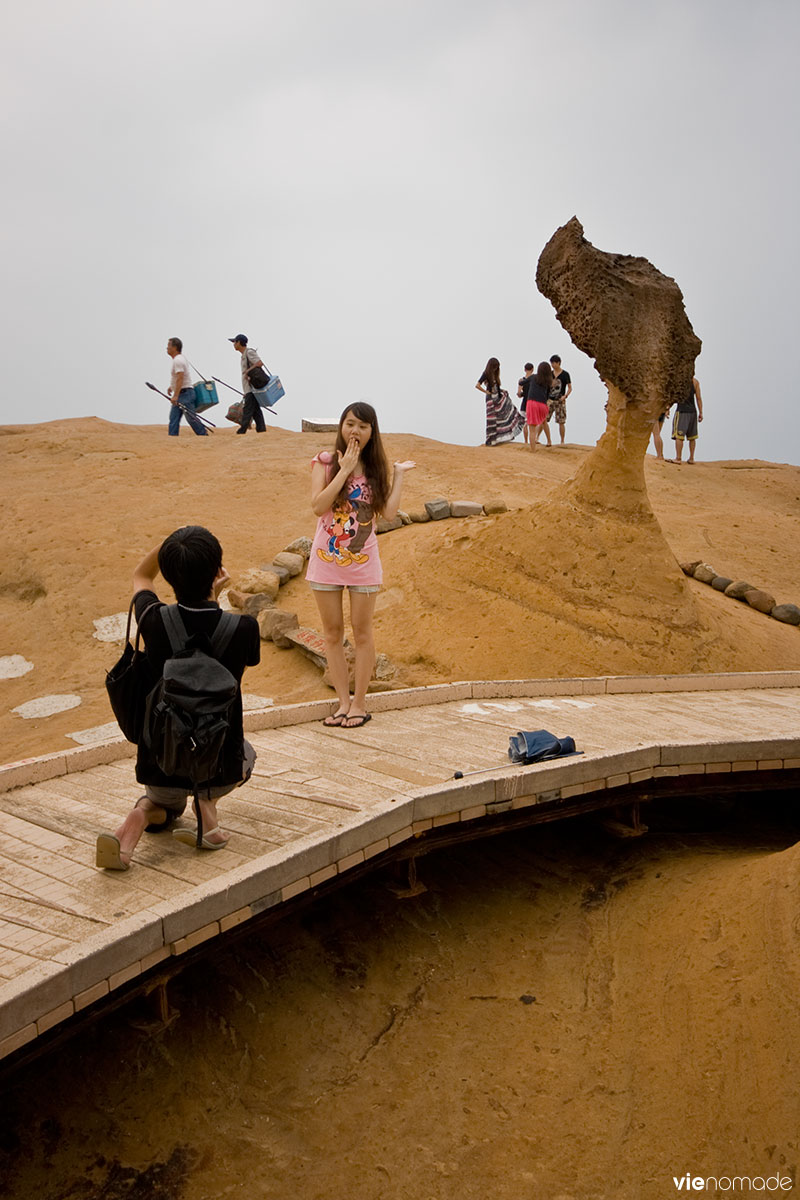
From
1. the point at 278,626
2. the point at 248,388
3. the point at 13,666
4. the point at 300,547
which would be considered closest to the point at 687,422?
the point at 248,388

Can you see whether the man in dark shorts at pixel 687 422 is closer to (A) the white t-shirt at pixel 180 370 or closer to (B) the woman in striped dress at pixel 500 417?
(B) the woman in striped dress at pixel 500 417

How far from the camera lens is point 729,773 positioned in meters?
5.46

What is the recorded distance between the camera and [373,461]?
525 cm

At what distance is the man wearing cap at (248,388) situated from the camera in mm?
13922

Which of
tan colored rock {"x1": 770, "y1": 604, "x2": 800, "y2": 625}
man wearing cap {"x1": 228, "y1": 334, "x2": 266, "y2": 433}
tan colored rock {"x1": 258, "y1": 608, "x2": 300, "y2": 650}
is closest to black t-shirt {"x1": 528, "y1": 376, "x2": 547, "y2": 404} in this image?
man wearing cap {"x1": 228, "y1": 334, "x2": 266, "y2": 433}

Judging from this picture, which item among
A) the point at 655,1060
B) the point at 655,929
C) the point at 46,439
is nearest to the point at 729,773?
the point at 655,929

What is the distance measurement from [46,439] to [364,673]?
1079 cm

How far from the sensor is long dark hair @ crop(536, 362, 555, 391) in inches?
636

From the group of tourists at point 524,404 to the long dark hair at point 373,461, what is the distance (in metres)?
11.9

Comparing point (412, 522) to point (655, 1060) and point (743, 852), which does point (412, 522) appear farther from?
point (655, 1060)

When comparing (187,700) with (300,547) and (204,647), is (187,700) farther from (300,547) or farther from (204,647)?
(300,547)

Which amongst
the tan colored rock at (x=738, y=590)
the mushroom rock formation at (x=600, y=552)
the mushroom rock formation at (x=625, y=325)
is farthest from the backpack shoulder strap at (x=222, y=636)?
the tan colored rock at (x=738, y=590)

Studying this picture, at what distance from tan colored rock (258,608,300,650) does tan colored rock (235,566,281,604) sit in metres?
0.64

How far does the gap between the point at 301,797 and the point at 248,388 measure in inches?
437
